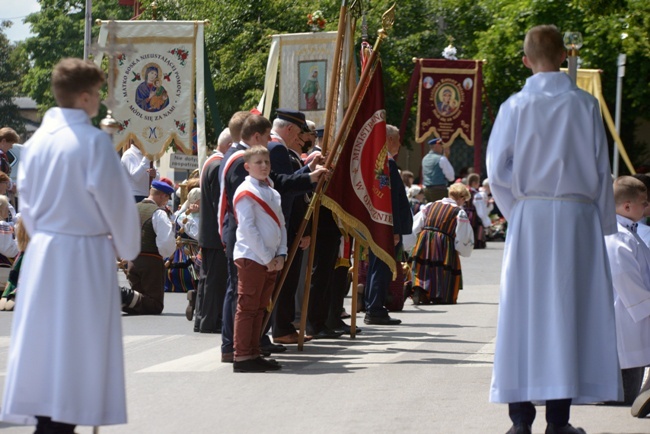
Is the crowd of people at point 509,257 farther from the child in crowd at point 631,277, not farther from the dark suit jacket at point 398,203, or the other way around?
the dark suit jacket at point 398,203

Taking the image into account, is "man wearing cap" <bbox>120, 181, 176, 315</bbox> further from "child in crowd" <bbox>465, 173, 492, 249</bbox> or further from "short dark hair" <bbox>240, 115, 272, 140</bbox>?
"child in crowd" <bbox>465, 173, 492, 249</bbox>

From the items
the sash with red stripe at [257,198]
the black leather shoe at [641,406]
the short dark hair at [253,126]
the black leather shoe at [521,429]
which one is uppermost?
the short dark hair at [253,126]

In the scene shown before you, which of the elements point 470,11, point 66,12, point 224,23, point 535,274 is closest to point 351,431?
point 535,274

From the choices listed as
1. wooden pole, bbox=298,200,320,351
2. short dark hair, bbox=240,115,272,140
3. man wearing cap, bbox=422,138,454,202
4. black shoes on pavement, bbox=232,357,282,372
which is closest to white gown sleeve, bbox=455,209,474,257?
wooden pole, bbox=298,200,320,351

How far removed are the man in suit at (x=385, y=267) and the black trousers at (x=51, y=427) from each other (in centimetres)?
764

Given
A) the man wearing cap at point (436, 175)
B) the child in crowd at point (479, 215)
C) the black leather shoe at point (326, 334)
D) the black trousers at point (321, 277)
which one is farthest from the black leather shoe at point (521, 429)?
the child in crowd at point (479, 215)

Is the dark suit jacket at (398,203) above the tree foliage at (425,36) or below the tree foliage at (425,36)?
below

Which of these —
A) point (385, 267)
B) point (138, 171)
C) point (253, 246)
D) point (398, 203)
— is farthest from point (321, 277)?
point (138, 171)

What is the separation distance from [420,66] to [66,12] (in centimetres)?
3963

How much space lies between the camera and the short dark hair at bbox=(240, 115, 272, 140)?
10.3 m

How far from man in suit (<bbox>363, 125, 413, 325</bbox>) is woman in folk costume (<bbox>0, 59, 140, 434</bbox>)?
7.49 m

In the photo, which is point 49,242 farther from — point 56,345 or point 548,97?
point 548,97

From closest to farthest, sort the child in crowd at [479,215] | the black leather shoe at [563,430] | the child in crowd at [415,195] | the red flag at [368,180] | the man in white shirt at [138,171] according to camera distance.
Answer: the black leather shoe at [563,430] → the red flag at [368,180] → the man in white shirt at [138,171] → the child in crowd at [415,195] → the child in crowd at [479,215]

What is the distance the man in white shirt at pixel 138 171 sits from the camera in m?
17.6
